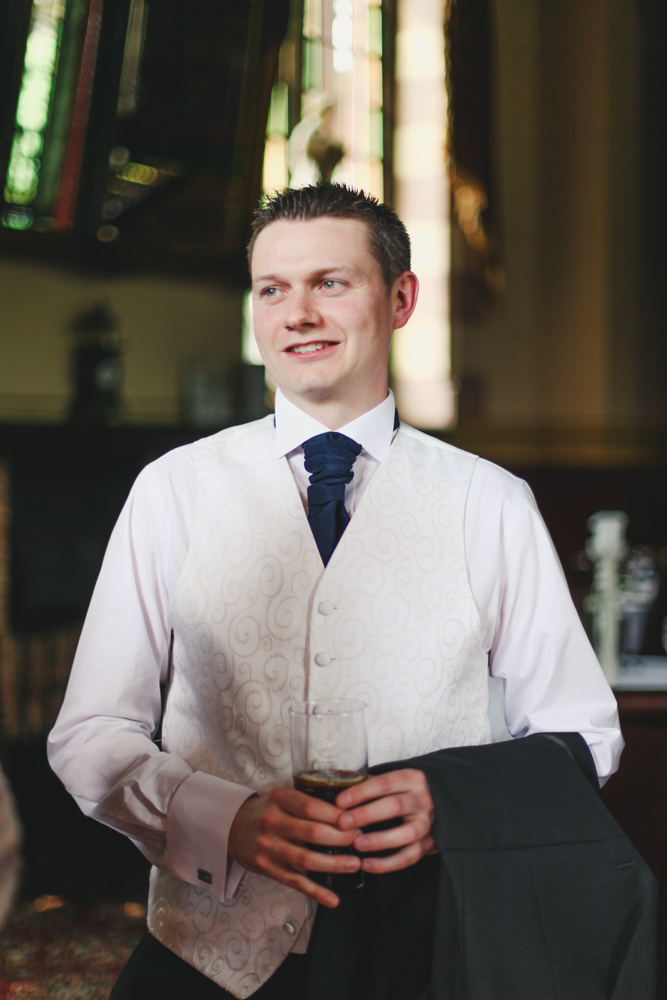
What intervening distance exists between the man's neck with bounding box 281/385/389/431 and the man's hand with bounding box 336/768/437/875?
452 mm

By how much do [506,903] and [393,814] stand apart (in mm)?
181

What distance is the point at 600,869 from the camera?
976 millimetres

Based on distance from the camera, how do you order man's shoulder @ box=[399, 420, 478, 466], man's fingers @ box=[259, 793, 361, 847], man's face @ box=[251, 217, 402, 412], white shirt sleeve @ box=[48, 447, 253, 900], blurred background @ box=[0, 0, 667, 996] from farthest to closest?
1. blurred background @ box=[0, 0, 667, 996]
2. man's shoulder @ box=[399, 420, 478, 466]
3. man's face @ box=[251, 217, 402, 412]
4. white shirt sleeve @ box=[48, 447, 253, 900]
5. man's fingers @ box=[259, 793, 361, 847]

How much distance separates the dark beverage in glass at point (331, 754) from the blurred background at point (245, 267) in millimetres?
1196

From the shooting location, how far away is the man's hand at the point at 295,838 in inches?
33.3

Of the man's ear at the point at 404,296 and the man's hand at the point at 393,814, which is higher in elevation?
the man's ear at the point at 404,296

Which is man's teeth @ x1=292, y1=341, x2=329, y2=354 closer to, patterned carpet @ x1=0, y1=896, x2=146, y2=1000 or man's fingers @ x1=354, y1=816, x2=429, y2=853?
man's fingers @ x1=354, y1=816, x2=429, y2=853

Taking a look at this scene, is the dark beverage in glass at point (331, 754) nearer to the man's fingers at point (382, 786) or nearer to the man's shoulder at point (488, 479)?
the man's fingers at point (382, 786)

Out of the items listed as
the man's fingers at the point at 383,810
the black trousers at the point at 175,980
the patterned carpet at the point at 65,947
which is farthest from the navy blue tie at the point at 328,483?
the patterned carpet at the point at 65,947

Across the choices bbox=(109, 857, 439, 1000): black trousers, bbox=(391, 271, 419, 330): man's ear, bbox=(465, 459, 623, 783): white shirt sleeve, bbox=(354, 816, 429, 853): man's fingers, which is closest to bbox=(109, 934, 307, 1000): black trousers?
bbox=(109, 857, 439, 1000): black trousers

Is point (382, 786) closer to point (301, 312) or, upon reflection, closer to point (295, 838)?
point (295, 838)

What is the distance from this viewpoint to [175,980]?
1045 millimetres

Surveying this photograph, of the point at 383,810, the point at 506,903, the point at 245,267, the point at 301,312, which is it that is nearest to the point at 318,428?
the point at 301,312

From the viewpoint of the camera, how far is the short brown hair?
107cm
